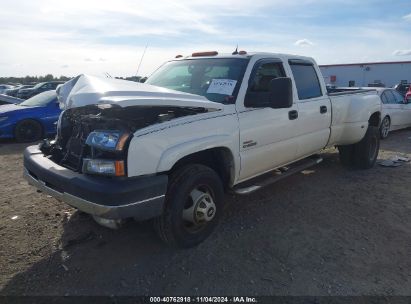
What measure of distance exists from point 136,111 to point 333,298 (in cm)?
228

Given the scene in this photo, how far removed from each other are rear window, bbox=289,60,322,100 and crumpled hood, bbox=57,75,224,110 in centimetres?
175

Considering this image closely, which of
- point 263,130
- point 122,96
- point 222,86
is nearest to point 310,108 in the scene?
point 263,130

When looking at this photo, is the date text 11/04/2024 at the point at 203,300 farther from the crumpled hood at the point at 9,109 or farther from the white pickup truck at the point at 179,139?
the crumpled hood at the point at 9,109

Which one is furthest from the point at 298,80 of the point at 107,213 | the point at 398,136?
the point at 398,136

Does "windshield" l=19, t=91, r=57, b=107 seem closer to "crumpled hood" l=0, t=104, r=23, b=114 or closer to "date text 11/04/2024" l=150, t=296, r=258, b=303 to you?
"crumpled hood" l=0, t=104, r=23, b=114

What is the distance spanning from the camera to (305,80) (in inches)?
205

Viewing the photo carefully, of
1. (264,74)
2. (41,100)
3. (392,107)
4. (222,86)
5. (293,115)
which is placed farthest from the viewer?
(392,107)

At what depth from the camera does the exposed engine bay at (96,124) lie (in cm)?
311

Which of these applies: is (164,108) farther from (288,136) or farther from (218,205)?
(288,136)

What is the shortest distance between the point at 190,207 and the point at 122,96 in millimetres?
1255

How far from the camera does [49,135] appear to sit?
392 inches

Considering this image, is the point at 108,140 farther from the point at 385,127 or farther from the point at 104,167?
the point at 385,127

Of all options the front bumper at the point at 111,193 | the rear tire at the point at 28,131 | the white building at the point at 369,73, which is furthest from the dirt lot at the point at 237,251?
the white building at the point at 369,73

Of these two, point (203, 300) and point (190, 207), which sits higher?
point (190, 207)
